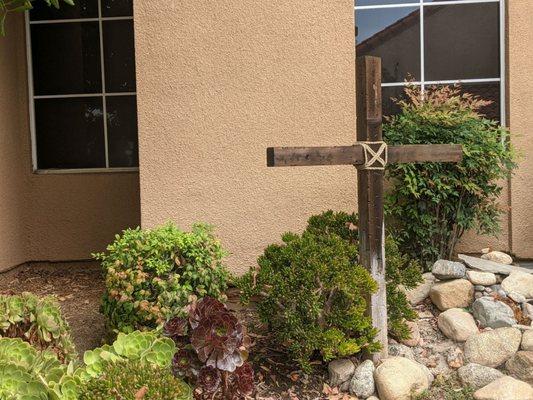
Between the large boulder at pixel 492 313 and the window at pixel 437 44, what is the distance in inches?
76.8

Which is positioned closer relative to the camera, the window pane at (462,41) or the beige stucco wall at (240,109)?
the beige stucco wall at (240,109)

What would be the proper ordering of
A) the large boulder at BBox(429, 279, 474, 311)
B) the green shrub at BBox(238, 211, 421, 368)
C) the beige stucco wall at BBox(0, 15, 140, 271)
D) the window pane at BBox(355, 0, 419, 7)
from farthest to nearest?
the beige stucco wall at BBox(0, 15, 140, 271), the window pane at BBox(355, 0, 419, 7), the large boulder at BBox(429, 279, 474, 311), the green shrub at BBox(238, 211, 421, 368)

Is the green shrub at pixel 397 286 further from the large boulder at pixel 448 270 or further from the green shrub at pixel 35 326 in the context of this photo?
the green shrub at pixel 35 326

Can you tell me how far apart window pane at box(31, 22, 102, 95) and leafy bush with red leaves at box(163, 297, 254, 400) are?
416cm

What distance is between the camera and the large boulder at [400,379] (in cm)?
379

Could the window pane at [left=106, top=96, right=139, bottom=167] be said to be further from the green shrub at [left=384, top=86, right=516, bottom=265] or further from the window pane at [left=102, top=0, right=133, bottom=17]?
the green shrub at [left=384, top=86, right=516, bottom=265]

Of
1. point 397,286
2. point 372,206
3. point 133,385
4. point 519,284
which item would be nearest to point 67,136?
point 372,206

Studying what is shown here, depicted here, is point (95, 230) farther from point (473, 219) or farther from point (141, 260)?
point (473, 219)

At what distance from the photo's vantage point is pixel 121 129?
6680 millimetres

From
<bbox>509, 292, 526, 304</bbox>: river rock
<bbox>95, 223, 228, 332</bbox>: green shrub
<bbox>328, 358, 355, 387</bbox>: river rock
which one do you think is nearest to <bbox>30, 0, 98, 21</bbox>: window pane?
<bbox>95, 223, 228, 332</bbox>: green shrub

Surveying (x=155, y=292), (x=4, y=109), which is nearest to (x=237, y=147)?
(x=155, y=292)

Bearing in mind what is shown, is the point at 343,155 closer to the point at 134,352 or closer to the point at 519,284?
the point at 134,352

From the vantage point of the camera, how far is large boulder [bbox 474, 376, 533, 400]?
3691 mm

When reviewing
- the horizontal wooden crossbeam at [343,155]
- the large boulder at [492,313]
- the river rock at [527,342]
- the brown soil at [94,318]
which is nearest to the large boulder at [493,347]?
the river rock at [527,342]
